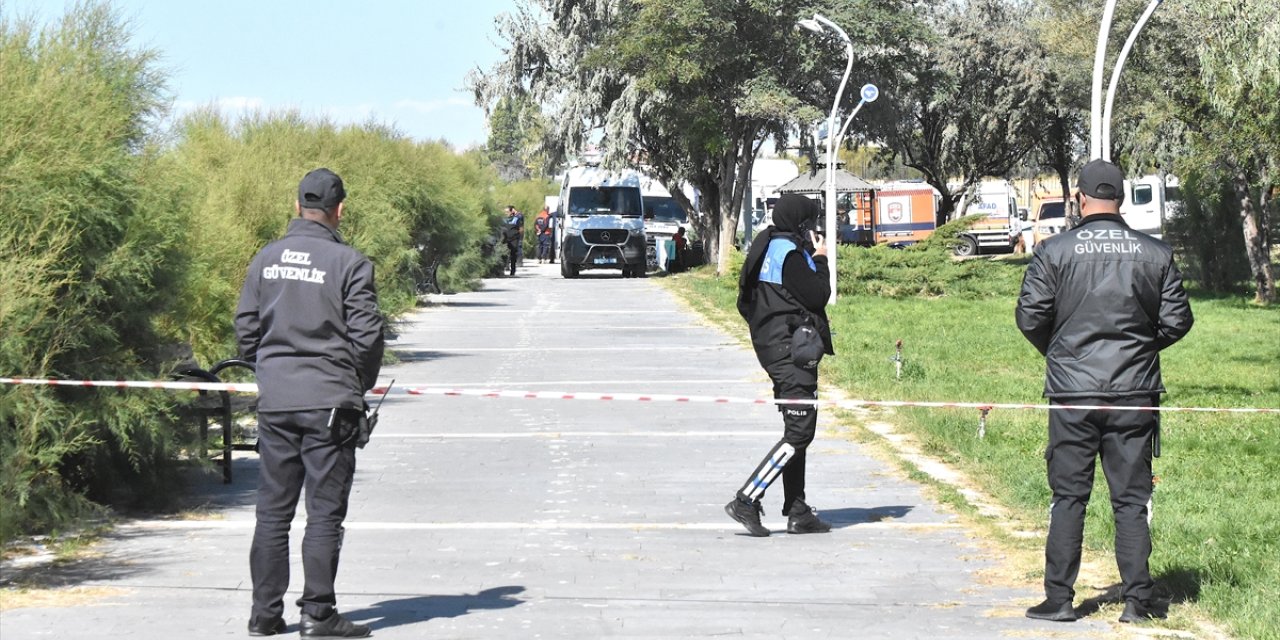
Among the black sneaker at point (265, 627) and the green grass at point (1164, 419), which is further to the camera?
the green grass at point (1164, 419)

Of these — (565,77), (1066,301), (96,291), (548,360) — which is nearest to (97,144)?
(96,291)

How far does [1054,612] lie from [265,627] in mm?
3020

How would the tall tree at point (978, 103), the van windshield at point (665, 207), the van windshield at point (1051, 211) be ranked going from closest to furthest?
the van windshield at point (665, 207) < the tall tree at point (978, 103) < the van windshield at point (1051, 211)

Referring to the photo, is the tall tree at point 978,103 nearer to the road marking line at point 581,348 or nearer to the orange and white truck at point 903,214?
the orange and white truck at point 903,214

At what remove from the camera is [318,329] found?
627cm

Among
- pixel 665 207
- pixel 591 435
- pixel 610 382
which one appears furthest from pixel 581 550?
pixel 665 207

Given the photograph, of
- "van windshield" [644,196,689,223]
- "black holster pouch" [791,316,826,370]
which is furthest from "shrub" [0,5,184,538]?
"van windshield" [644,196,689,223]

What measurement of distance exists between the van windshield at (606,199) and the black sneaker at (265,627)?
40.6 metres

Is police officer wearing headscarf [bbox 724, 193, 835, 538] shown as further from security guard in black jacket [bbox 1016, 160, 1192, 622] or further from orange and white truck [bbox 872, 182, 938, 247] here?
orange and white truck [bbox 872, 182, 938, 247]

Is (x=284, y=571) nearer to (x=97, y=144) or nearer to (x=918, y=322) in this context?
(x=97, y=144)

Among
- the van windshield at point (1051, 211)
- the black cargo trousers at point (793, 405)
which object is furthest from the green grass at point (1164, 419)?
the van windshield at point (1051, 211)

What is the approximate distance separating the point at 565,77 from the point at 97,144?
40623 millimetres

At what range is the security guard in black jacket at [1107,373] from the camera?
666 cm

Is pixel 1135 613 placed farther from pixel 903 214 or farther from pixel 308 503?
pixel 903 214
